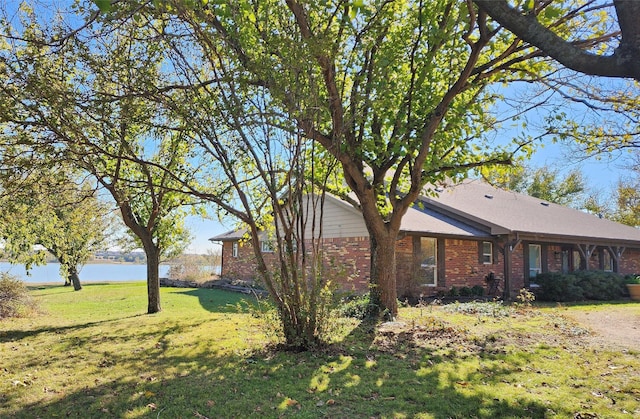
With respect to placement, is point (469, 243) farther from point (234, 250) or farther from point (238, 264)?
point (234, 250)

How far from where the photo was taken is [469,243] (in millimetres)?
16984

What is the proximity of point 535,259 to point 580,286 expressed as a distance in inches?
141

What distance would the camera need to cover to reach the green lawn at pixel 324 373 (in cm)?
435

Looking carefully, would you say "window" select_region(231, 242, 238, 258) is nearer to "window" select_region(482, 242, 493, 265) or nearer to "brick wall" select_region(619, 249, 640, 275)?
"window" select_region(482, 242, 493, 265)

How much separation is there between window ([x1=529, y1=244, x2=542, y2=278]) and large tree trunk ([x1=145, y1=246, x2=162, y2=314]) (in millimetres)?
15586

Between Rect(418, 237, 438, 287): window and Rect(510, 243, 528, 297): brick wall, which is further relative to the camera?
Rect(510, 243, 528, 297): brick wall

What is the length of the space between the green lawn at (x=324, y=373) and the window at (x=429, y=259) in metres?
6.70

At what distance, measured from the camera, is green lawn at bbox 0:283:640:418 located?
4348 mm

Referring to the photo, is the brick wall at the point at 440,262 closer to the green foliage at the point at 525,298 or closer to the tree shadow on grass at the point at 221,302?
the tree shadow on grass at the point at 221,302

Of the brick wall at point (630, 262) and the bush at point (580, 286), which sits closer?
the bush at point (580, 286)

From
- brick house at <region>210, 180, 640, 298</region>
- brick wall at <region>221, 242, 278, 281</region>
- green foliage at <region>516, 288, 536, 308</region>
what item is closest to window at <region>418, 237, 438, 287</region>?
brick house at <region>210, 180, 640, 298</region>

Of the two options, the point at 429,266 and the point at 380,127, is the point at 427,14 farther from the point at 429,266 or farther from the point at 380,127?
the point at 429,266

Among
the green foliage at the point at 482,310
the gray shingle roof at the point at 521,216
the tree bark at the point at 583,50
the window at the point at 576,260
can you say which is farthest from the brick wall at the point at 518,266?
the tree bark at the point at 583,50

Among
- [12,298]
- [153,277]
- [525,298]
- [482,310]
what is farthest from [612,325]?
[12,298]
